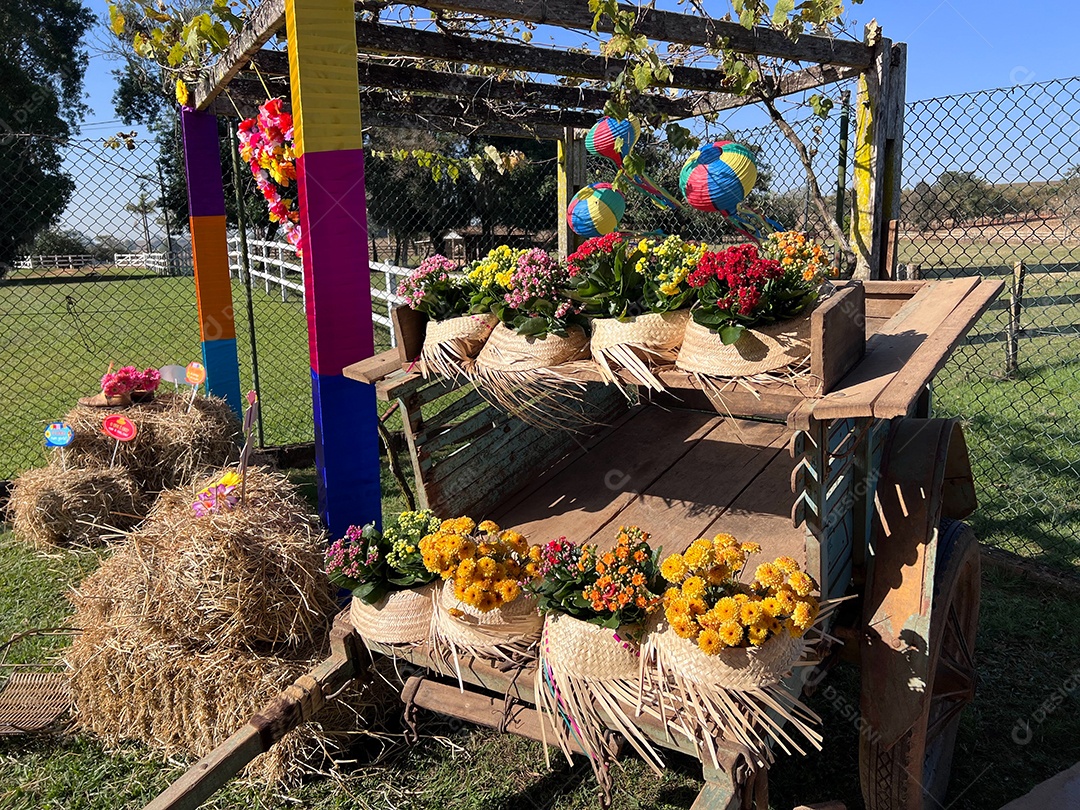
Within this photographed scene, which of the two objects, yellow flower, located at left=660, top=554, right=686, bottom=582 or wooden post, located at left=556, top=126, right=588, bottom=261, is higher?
wooden post, located at left=556, top=126, right=588, bottom=261

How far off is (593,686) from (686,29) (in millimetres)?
2605

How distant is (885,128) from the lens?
3.52 m

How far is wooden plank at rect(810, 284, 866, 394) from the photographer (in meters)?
1.67

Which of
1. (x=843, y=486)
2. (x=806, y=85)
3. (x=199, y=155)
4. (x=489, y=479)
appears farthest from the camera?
(x=199, y=155)

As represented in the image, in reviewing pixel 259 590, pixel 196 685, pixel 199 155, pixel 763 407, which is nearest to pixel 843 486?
pixel 763 407

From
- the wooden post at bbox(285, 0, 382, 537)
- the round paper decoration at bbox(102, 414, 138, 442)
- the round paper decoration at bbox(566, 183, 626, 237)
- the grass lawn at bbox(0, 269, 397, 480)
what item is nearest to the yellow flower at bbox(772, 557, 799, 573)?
the round paper decoration at bbox(566, 183, 626, 237)

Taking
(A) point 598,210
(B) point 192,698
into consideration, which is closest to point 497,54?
(A) point 598,210

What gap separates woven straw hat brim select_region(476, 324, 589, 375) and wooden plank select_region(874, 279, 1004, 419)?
82 centimetres

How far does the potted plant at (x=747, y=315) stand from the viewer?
1.77 metres

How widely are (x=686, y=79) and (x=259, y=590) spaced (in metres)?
3.29

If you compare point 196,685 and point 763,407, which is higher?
point 763,407

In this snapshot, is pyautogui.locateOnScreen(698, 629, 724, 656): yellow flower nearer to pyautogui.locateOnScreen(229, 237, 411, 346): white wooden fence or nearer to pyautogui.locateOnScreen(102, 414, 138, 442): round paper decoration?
pyautogui.locateOnScreen(102, 414, 138, 442): round paper decoration

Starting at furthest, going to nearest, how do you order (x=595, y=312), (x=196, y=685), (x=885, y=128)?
(x=885, y=128), (x=196, y=685), (x=595, y=312)

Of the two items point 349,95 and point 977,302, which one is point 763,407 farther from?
point 349,95
